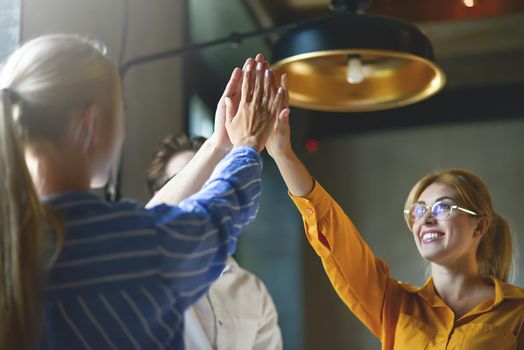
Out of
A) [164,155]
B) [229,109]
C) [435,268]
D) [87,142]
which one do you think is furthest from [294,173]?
[87,142]

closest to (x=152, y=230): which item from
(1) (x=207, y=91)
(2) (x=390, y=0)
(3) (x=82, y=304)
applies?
(3) (x=82, y=304)

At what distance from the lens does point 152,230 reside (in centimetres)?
104

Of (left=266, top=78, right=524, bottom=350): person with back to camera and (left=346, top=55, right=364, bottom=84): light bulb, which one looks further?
(left=346, top=55, right=364, bottom=84): light bulb

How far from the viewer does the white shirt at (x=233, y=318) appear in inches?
74.7

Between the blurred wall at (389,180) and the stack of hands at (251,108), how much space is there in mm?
4149

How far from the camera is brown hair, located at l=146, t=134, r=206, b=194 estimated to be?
2.09 meters

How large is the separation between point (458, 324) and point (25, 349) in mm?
1049

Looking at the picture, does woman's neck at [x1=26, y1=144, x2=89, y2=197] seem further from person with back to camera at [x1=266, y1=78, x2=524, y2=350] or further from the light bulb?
the light bulb

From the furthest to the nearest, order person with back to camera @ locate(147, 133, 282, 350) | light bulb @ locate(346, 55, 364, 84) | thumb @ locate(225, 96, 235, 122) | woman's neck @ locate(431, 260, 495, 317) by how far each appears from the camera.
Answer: light bulb @ locate(346, 55, 364, 84) < person with back to camera @ locate(147, 133, 282, 350) < woman's neck @ locate(431, 260, 495, 317) < thumb @ locate(225, 96, 235, 122)

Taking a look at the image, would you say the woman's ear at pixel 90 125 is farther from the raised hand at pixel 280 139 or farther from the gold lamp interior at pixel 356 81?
the gold lamp interior at pixel 356 81

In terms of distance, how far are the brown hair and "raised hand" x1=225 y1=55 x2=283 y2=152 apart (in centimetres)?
75

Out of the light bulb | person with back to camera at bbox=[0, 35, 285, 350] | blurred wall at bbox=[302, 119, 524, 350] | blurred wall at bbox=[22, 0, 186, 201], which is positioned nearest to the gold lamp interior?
the light bulb

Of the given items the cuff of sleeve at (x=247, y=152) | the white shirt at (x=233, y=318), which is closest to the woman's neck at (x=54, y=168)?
the cuff of sleeve at (x=247, y=152)

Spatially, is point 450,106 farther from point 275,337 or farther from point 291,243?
point 275,337
